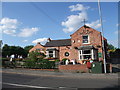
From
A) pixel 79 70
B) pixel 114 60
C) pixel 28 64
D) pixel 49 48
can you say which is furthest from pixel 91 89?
pixel 114 60

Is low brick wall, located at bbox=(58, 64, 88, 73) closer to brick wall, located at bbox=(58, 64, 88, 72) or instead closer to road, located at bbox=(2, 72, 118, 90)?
brick wall, located at bbox=(58, 64, 88, 72)

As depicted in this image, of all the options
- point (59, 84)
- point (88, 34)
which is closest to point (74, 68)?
point (59, 84)

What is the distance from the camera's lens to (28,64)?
18.6 meters

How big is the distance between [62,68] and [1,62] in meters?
12.7

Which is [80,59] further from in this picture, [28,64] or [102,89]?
[102,89]

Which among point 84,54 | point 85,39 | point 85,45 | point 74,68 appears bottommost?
point 74,68

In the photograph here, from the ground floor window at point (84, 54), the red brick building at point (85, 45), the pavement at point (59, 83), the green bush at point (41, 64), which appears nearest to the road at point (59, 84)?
the pavement at point (59, 83)

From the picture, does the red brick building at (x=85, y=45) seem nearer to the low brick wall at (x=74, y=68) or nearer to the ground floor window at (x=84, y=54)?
the ground floor window at (x=84, y=54)

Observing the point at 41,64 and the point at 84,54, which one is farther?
the point at 84,54

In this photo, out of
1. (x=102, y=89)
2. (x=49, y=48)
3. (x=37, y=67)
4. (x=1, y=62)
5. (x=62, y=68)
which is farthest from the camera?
(x=49, y=48)

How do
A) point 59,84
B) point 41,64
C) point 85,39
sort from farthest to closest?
point 85,39 → point 41,64 → point 59,84

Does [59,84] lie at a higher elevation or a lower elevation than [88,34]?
lower

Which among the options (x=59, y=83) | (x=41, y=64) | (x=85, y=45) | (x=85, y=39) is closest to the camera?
(x=59, y=83)

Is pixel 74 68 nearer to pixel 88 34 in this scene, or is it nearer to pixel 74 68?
pixel 74 68
